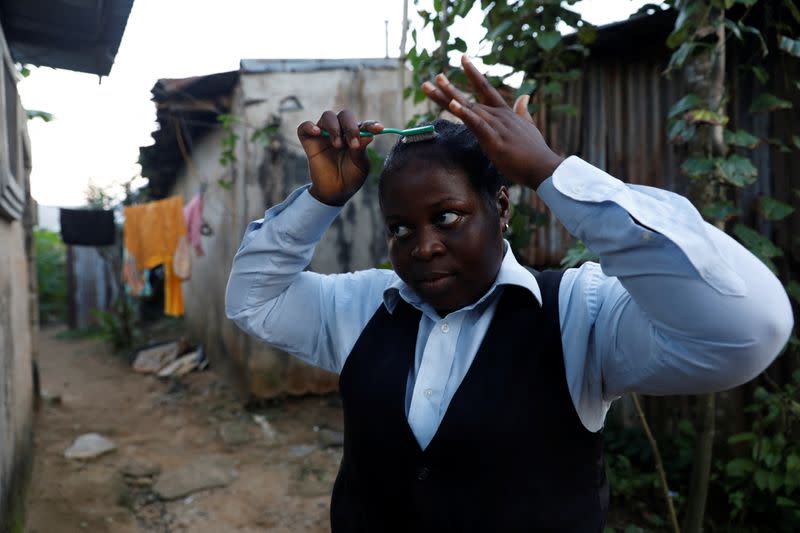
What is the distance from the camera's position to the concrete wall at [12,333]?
10.2 feet

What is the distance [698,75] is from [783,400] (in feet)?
4.91

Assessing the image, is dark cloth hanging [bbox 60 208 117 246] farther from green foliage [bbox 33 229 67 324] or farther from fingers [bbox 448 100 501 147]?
fingers [bbox 448 100 501 147]

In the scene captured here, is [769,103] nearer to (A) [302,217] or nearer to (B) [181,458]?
(A) [302,217]

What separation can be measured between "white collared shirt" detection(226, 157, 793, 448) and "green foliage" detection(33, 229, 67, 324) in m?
15.6

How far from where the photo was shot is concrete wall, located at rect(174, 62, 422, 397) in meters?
6.27

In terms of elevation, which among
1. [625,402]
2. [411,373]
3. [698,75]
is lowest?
[625,402]

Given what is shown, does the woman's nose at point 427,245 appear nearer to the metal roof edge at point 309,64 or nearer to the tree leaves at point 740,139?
the tree leaves at point 740,139

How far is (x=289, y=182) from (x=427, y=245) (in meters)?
5.36

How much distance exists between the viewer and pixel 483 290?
128 cm

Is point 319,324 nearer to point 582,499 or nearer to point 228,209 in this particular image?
point 582,499

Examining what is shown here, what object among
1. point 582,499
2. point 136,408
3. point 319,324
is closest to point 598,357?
point 582,499

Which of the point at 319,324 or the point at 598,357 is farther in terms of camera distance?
the point at 319,324

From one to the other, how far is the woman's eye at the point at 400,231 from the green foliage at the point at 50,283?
52.2 feet

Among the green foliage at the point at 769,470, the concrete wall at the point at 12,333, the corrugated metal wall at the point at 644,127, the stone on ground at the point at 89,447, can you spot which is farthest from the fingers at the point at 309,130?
the stone on ground at the point at 89,447
